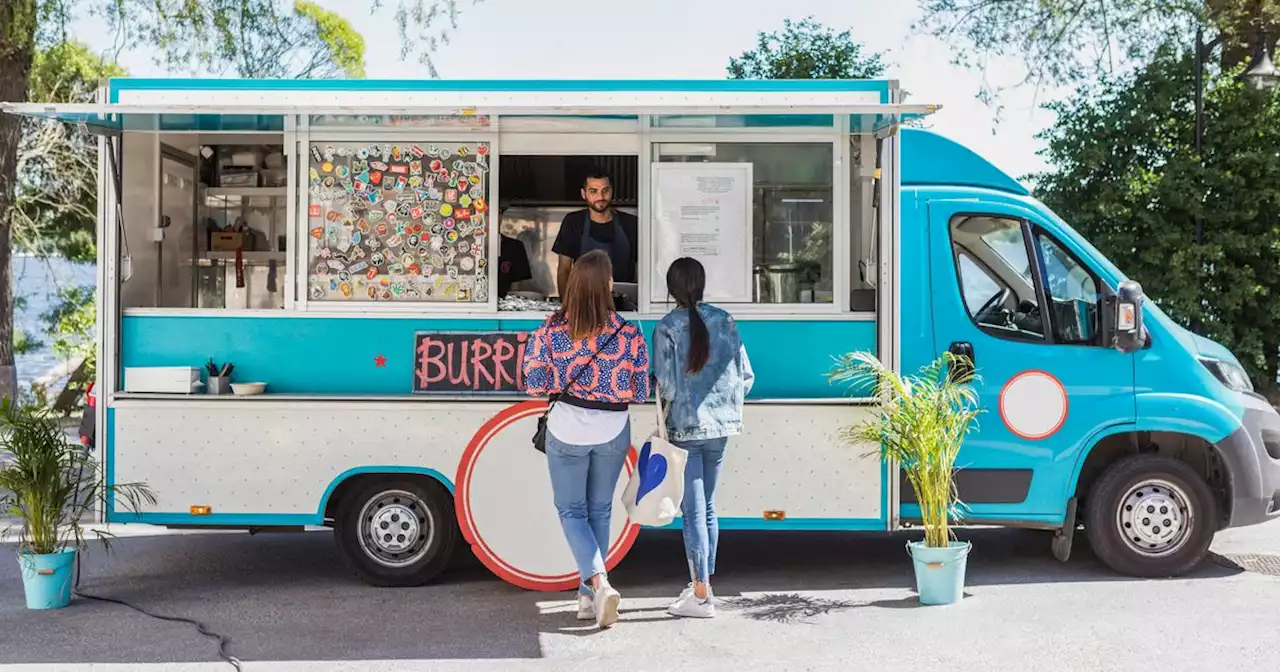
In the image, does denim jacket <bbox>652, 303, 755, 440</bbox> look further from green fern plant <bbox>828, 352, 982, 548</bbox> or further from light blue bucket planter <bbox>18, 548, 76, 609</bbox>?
light blue bucket planter <bbox>18, 548, 76, 609</bbox>

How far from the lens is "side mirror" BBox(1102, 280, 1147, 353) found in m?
6.73

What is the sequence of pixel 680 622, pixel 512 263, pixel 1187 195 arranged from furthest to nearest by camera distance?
pixel 1187 195
pixel 512 263
pixel 680 622

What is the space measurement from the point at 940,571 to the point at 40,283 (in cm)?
1835

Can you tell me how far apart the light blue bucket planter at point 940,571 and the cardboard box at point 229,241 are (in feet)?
15.2

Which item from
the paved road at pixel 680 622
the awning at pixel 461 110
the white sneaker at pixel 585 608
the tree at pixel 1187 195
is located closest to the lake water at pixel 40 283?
the awning at pixel 461 110

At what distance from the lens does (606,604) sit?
19.3 ft

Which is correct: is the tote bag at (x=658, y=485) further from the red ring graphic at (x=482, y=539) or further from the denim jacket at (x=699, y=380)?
the red ring graphic at (x=482, y=539)

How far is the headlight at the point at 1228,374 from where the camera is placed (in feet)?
22.9

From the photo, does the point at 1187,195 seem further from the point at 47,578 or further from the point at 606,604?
the point at 47,578

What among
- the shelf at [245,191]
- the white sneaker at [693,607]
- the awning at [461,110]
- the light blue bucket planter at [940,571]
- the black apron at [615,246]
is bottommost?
the white sneaker at [693,607]

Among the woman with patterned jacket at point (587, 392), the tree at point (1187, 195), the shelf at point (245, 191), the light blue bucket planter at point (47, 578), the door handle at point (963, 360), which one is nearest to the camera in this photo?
the woman with patterned jacket at point (587, 392)

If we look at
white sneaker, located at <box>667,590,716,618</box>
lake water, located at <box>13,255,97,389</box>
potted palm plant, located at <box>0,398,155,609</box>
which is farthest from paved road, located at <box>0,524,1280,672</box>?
lake water, located at <box>13,255,97,389</box>

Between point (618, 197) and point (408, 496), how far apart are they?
241 cm

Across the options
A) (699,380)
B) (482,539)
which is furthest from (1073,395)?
(482,539)
